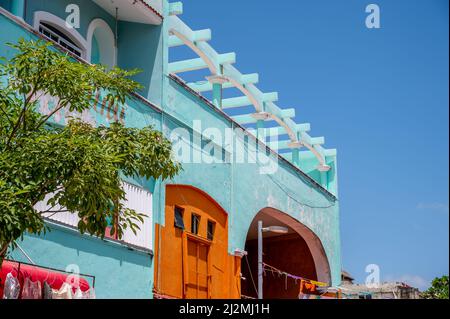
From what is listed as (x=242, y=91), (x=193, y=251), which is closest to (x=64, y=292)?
(x=193, y=251)

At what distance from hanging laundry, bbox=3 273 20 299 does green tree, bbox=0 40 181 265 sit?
3.25 m

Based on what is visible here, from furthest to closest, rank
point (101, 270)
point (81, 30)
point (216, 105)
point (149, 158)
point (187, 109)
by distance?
point (216, 105), point (187, 109), point (81, 30), point (101, 270), point (149, 158)

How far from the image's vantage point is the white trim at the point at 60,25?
17203 millimetres

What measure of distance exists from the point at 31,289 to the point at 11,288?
64 centimetres

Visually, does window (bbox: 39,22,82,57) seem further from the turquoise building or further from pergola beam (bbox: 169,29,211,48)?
pergola beam (bbox: 169,29,211,48)

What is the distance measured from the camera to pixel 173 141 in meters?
19.6

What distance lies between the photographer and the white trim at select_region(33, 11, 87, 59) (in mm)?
17203

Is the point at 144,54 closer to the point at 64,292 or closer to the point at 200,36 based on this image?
the point at 200,36

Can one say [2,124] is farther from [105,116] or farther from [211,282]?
[211,282]

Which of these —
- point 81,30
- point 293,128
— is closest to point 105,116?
point 81,30

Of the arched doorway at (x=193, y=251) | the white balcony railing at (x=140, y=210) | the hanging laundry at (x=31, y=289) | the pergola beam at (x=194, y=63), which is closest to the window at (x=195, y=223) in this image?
the arched doorway at (x=193, y=251)

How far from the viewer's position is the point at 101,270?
16.4 metres
